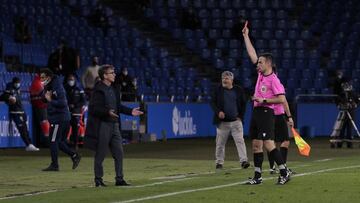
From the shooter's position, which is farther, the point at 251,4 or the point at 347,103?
the point at 251,4

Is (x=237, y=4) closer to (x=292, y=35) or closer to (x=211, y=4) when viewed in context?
(x=211, y=4)

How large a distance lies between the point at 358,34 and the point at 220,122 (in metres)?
24.8

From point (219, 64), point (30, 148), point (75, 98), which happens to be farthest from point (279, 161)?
point (219, 64)

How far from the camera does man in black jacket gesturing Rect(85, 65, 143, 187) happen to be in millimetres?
16109

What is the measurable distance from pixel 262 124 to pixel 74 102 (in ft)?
43.6

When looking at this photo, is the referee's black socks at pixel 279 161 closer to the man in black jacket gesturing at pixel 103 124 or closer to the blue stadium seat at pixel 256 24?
the man in black jacket gesturing at pixel 103 124

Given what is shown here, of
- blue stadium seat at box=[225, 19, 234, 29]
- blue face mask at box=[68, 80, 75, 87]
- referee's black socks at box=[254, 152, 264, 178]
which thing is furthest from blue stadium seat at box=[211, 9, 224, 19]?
referee's black socks at box=[254, 152, 264, 178]

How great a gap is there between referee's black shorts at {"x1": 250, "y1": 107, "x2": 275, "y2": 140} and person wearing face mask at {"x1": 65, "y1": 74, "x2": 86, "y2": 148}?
41.1 feet

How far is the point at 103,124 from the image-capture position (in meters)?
16.2

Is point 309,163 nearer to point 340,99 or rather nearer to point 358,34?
point 340,99

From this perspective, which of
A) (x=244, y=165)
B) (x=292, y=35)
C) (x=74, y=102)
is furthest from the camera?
(x=292, y=35)

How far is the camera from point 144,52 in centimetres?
4222

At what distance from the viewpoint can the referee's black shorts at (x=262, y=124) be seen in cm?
1581

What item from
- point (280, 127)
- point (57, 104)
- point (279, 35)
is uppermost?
point (279, 35)
